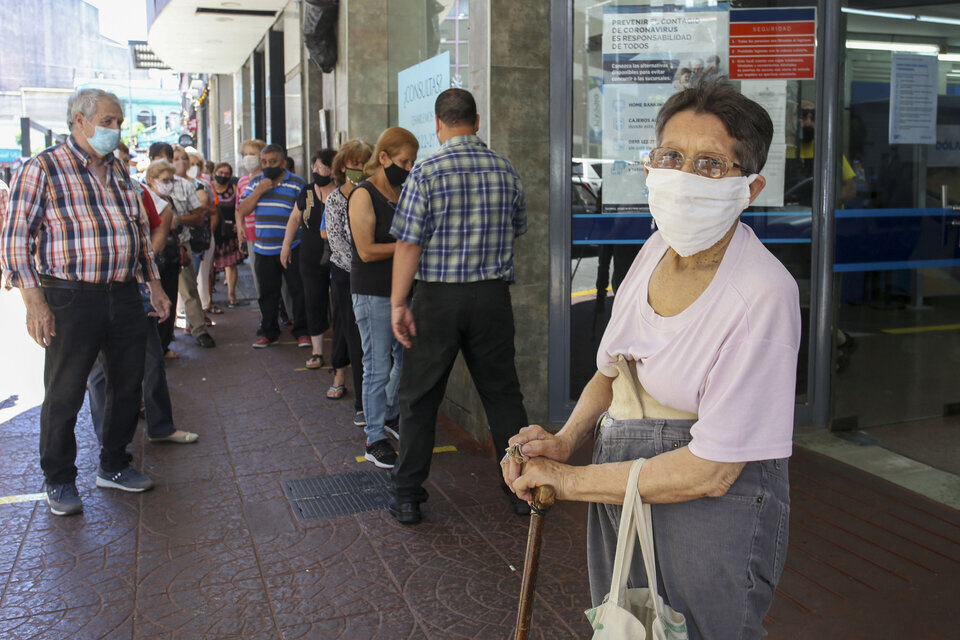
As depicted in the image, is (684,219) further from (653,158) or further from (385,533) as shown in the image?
(385,533)

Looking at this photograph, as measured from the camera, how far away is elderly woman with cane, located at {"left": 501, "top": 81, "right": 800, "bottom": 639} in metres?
1.74

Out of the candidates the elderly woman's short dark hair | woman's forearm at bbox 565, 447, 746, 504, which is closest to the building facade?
the elderly woman's short dark hair

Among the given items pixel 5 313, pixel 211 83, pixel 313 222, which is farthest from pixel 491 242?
pixel 211 83

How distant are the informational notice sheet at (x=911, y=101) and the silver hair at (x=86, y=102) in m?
4.60

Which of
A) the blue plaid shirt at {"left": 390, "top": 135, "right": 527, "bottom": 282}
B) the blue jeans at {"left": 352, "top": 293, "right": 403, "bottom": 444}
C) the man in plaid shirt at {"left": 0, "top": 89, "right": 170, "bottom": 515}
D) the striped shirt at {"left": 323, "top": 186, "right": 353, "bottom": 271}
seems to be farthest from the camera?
the striped shirt at {"left": 323, "top": 186, "right": 353, "bottom": 271}

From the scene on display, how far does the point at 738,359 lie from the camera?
1.72 m

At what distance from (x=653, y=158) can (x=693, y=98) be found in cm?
15

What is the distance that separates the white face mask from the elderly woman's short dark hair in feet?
0.18

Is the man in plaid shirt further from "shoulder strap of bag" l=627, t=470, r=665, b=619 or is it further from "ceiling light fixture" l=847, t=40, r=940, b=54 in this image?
"ceiling light fixture" l=847, t=40, r=940, b=54

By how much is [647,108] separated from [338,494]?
10.0ft

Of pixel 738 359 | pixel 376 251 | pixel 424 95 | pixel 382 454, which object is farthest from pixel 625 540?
pixel 424 95

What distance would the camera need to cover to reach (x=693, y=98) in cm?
187

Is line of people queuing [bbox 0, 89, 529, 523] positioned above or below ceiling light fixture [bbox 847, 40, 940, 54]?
below

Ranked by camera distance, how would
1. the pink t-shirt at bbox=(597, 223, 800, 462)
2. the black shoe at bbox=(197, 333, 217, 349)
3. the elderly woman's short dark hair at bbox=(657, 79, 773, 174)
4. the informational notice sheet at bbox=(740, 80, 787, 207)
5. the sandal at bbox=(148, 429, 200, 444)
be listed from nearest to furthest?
the pink t-shirt at bbox=(597, 223, 800, 462), the elderly woman's short dark hair at bbox=(657, 79, 773, 174), the informational notice sheet at bbox=(740, 80, 787, 207), the sandal at bbox=(148, 429, 200, 444), the black shoe at bbox=(197, 333, 217, 349)
